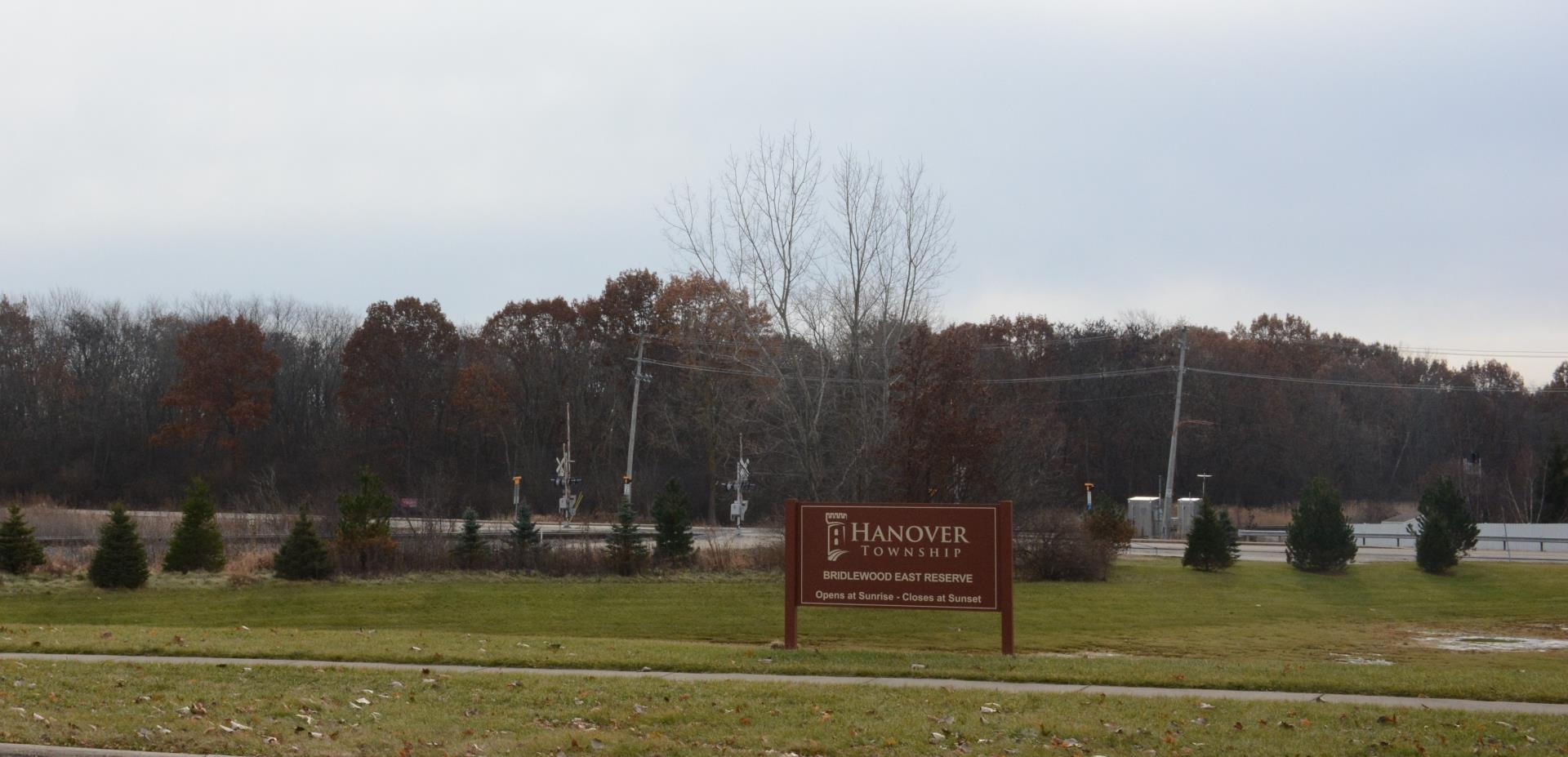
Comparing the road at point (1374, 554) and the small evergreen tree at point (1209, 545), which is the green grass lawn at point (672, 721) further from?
the road at point (1374, 554)

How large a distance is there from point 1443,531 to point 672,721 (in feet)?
98.6

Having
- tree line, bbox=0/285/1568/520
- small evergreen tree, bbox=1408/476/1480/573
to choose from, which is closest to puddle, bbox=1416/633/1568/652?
small evergreen tree, bbox=1408/476/1480/573

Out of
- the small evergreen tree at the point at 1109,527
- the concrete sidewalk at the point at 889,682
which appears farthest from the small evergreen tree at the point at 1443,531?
the concrete sidewalk at the point at 889,682

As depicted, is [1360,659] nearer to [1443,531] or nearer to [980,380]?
[980,380]

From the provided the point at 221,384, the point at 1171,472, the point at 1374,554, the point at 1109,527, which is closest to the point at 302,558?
the point at 1109,527

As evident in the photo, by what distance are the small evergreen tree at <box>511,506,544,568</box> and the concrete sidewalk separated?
49.3ft

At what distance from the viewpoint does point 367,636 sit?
48.8ft

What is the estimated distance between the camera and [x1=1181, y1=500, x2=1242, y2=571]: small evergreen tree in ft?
106

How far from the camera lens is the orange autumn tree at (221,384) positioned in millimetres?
71750

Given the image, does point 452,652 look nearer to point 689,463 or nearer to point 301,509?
point 301,509

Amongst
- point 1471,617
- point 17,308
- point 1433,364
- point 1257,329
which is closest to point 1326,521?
point 1471,617

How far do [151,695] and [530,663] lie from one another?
11.8 feet

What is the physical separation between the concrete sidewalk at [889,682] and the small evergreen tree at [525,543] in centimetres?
1503

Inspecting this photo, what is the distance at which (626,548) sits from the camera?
2741 cm
